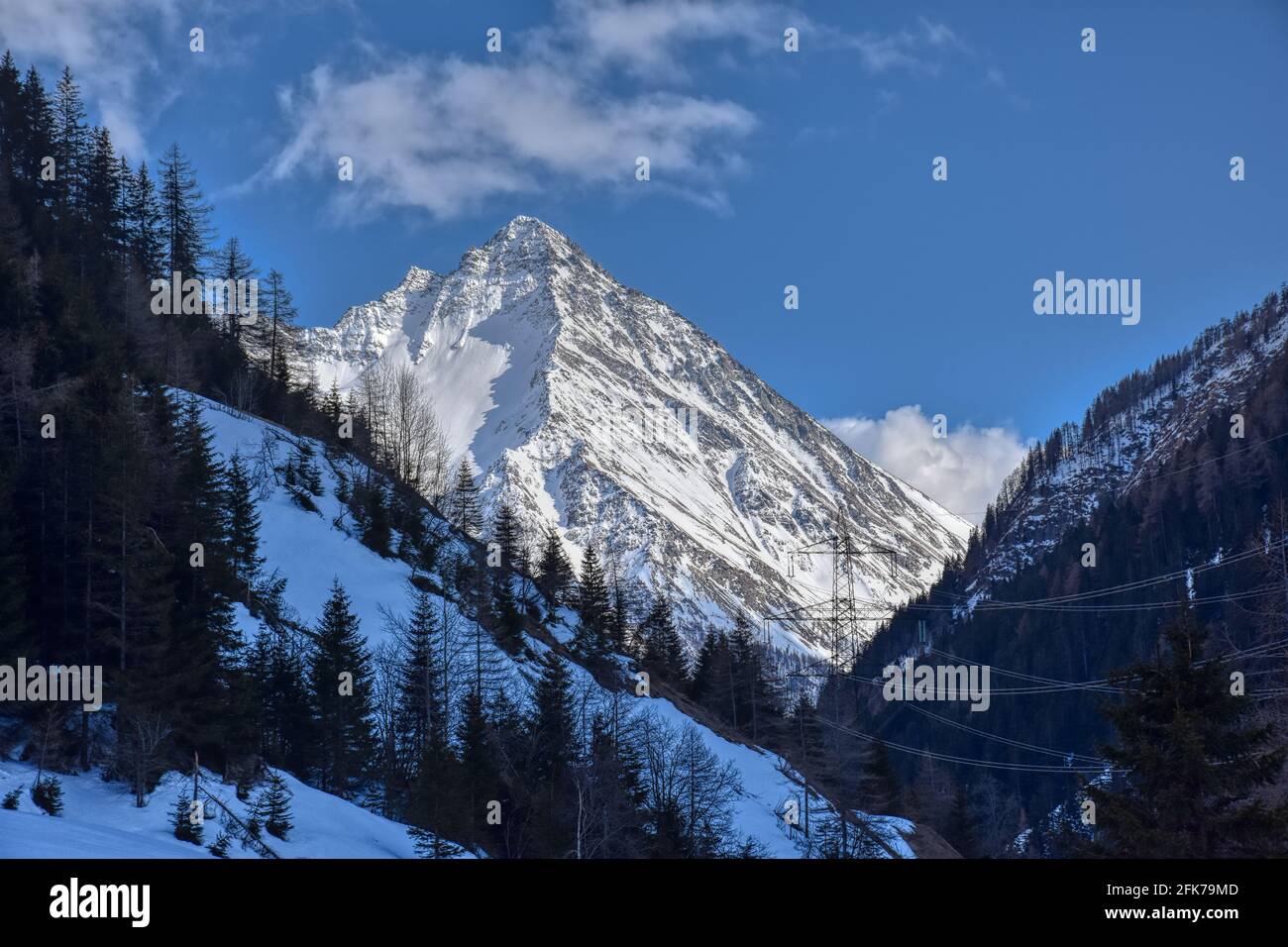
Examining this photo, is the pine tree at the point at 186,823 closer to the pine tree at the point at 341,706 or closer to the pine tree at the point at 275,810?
the pine tree at the point at 275,810

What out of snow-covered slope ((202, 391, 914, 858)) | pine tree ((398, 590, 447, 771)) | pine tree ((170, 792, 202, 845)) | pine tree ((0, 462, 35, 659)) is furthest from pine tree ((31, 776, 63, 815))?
snow-covered slope ((202, 391, 914, 858))

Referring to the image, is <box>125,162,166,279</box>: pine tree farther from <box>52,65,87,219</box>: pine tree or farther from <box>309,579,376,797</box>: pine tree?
<box>309,579,376,797</box>: pine tree

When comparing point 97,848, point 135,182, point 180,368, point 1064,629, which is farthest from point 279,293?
point 1064,629

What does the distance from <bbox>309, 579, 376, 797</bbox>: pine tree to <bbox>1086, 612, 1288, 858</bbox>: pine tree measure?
113ft

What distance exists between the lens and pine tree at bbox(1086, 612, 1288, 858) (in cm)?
1970

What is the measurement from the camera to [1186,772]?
20141mm

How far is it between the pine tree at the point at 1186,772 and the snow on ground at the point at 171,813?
1830cm

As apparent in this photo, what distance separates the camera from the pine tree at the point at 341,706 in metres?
47.2

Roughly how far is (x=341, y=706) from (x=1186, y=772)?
124ft

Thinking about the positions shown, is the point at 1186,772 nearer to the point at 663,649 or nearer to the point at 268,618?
the point at 268,618

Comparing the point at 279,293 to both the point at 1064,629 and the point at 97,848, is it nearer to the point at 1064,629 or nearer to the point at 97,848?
the point at 97,848
